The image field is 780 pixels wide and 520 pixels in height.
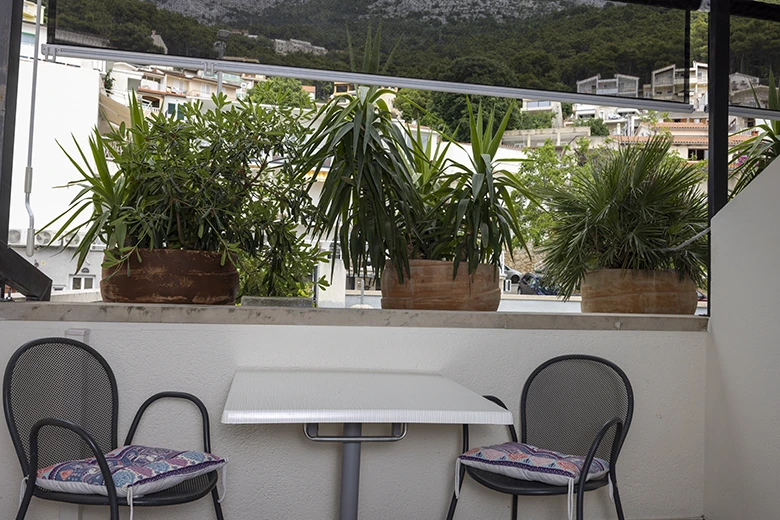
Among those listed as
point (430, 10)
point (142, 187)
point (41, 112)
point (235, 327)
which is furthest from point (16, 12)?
point (41, 112)

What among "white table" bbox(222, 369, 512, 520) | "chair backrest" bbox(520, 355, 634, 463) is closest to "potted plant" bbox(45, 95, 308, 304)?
"white table" bbox(222, 369, 512, 520)

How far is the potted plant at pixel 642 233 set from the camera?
3.45m

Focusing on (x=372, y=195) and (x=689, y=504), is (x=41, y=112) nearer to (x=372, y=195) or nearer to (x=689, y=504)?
(x=372, y=195)

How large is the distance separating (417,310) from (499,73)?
4.27ft

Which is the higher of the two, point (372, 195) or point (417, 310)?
point (372, 195)

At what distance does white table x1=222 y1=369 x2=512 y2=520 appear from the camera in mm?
1959

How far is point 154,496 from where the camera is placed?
2.09 meters

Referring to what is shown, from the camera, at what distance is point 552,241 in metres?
3.72

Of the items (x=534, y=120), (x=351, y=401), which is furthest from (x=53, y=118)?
(x=351, y=401)

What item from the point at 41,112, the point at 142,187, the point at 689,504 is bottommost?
the point at 689,504

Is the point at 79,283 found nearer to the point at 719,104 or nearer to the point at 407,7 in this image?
the point at 407,7

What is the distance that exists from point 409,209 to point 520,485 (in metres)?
1.31

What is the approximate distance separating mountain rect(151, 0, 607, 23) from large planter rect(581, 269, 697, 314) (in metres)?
1.37

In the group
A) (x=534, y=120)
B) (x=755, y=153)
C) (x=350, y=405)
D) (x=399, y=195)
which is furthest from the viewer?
(x=534, y=120)
